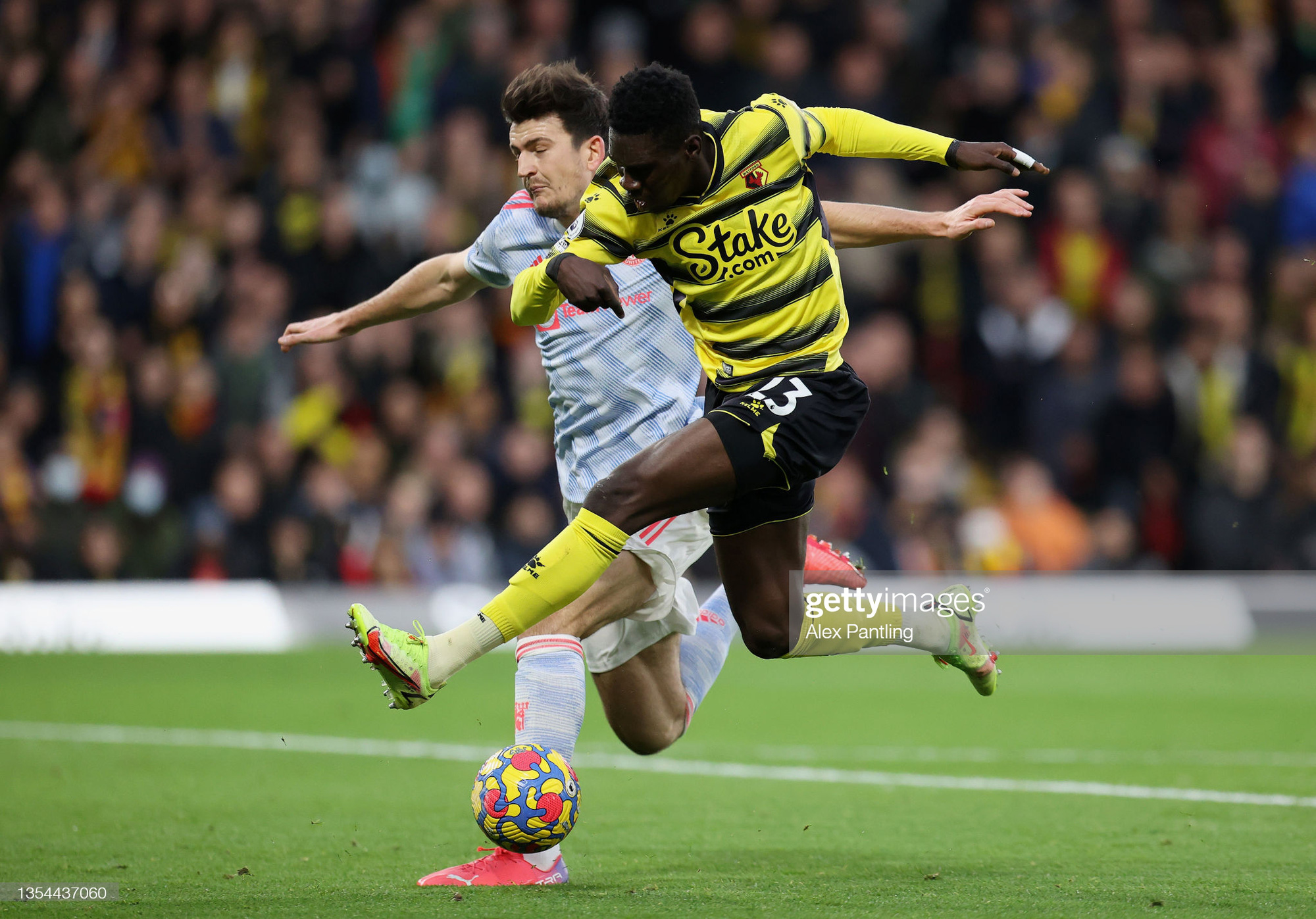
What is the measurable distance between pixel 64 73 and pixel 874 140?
12.9 m

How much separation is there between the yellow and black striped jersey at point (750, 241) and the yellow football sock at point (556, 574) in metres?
0.66

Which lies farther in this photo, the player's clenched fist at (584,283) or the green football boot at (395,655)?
the player's clenched fist at (584,283)

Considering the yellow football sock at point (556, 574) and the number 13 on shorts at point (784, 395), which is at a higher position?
the number 13 on shorts at point (784, 395)

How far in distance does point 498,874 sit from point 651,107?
7.50ft

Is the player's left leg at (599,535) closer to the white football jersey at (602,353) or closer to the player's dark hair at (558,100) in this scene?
the white football jersey at (602,353)

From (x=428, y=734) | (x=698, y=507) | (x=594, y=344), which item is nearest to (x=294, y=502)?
(x=428, y=734)

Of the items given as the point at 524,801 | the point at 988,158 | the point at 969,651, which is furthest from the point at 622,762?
the point at 988,158

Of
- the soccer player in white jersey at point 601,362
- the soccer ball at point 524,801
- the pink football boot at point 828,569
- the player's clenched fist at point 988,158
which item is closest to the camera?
the soccer ball at point 524,801

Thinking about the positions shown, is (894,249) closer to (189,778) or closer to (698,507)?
(189,778)

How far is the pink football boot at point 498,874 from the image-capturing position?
16.3ft

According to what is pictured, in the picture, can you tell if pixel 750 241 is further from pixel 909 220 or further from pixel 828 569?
pixel 828 569

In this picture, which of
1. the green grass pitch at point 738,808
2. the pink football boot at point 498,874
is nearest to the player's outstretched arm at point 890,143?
the green grass pitch at point 738,808

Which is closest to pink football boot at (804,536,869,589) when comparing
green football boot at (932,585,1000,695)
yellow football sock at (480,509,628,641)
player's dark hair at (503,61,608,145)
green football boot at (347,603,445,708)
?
green football boot at (932,585,1000,695)

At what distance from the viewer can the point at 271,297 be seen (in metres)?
13.9
